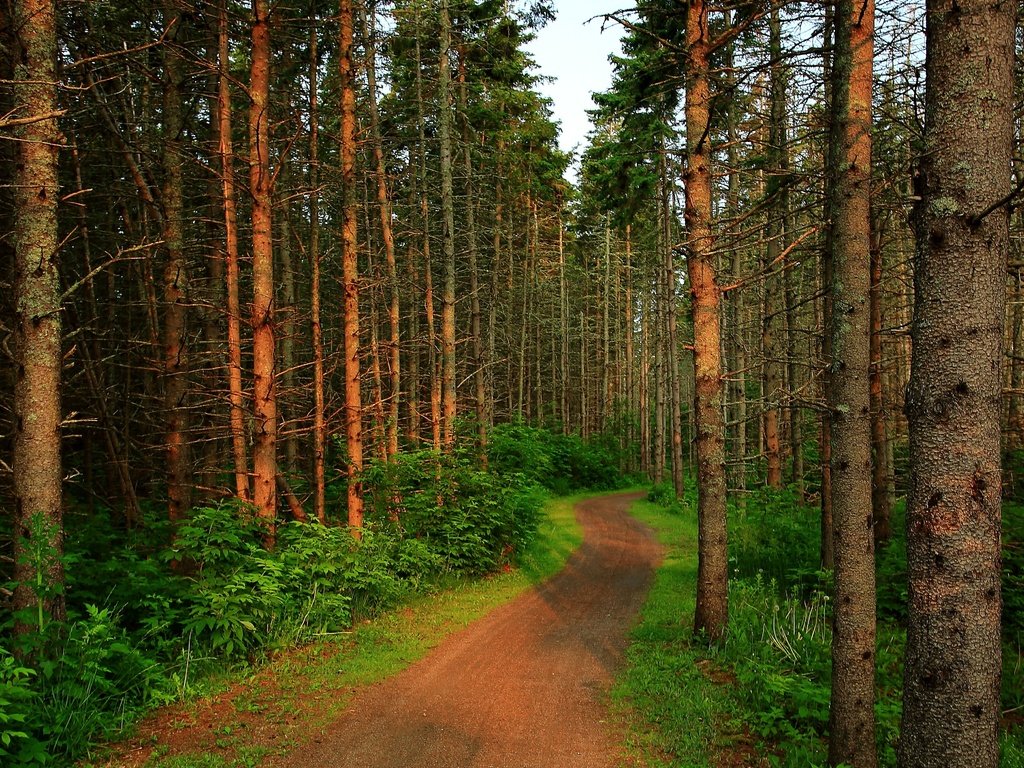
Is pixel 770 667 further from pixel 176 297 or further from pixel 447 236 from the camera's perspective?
pixel 447 236

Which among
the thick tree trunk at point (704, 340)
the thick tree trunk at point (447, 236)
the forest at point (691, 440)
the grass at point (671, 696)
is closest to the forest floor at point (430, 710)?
the grass at point (671, 696)

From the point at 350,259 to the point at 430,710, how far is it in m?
7.43

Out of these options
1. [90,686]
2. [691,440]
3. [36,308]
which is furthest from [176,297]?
[691,440]

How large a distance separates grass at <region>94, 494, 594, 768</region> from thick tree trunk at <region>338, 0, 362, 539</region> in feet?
6.55

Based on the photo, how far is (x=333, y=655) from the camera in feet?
23.1

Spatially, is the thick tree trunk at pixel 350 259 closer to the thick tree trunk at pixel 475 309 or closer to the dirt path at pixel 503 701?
the dirt path at pixel 503 701

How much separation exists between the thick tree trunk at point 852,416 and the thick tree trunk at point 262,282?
21.8ft

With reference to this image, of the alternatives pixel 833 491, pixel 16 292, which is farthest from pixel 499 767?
pixel 16 292

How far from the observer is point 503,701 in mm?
6043

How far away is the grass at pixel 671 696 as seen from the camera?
16.2 ft

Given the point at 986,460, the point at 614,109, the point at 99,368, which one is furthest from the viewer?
the point at 614,109

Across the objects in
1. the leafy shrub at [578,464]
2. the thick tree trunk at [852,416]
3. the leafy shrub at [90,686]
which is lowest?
the leafy shrub at [578,464]

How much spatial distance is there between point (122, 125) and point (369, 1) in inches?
225

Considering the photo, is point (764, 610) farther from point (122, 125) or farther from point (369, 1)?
point (122, 125)
